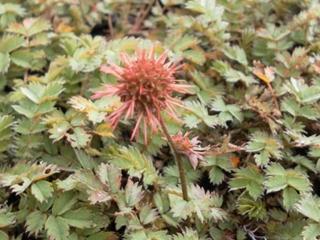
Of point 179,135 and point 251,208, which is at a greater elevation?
point 179,135

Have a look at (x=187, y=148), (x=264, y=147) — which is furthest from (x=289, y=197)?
(x=187, y=148)

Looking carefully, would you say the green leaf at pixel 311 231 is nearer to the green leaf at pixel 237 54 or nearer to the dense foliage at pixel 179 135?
the dense foliage at pixel 179 135

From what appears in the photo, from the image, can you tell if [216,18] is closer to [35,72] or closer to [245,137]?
[245,137]

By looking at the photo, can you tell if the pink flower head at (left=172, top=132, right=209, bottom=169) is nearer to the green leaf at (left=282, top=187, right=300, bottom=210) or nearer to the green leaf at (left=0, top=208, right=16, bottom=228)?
the green leaf at (left=282, top=187, right=300, bottom=210)

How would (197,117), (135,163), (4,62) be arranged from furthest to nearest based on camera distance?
(4,62), (197,117), (135,163)

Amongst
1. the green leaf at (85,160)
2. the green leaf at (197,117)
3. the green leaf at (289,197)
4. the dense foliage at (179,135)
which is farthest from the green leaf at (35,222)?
the green leaf at (289,197)

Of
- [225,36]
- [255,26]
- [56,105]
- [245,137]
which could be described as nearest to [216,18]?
[225,36]

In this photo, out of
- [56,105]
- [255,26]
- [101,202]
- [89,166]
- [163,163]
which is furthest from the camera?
[255,26]

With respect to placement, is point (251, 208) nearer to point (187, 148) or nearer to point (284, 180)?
point (284, 180)
